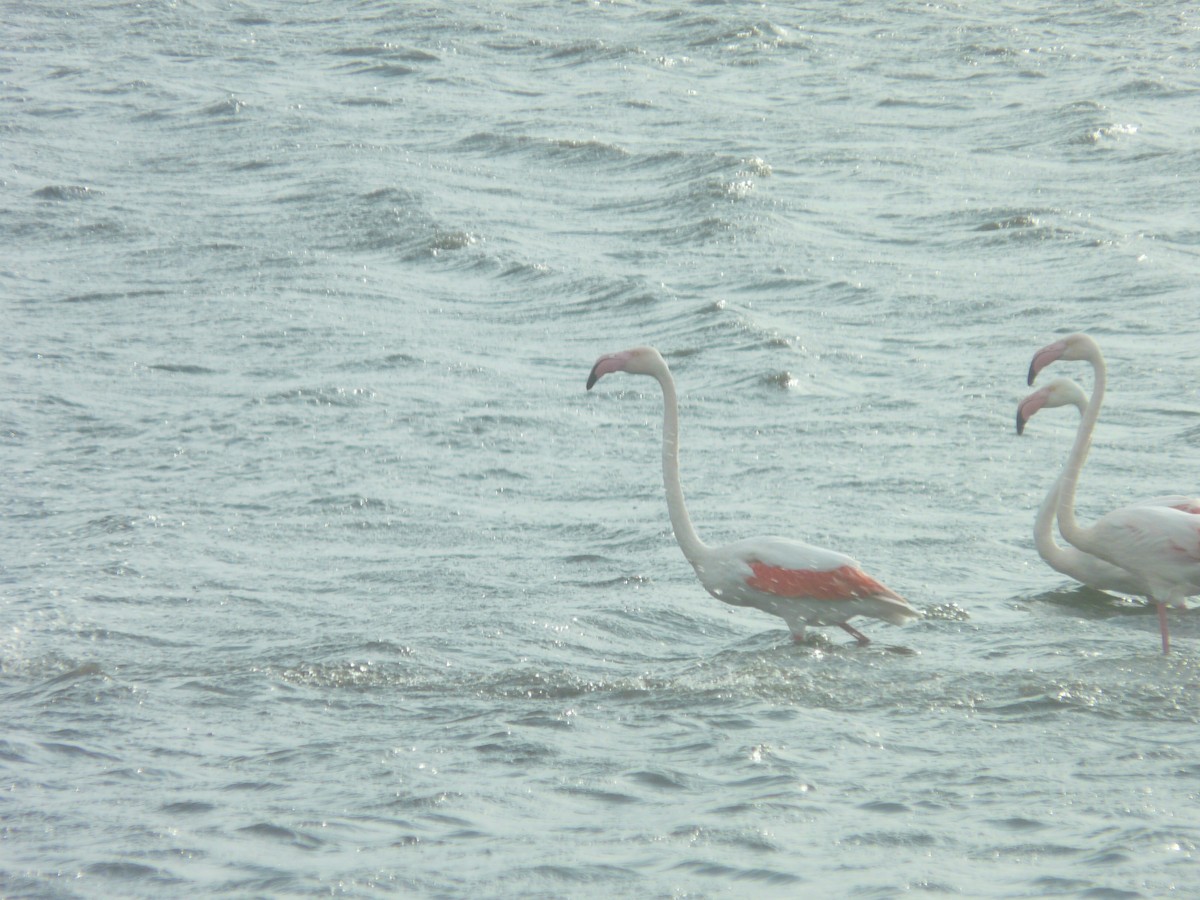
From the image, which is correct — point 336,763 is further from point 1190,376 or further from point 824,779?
point 1190,376

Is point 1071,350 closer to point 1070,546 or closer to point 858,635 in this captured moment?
point 1070,546

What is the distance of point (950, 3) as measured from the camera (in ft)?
94.0

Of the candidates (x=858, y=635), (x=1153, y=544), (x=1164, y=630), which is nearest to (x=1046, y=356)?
(x=1153, y=544)

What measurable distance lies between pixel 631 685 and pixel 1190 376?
6.79m

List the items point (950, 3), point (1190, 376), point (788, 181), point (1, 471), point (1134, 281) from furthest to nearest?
point (950, 3), point (788, 181), point (1134, 281), point (1190, 376), point (1, 471)

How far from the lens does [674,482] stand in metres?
7.88

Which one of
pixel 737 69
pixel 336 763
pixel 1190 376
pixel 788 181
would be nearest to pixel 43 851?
pixel 336 763

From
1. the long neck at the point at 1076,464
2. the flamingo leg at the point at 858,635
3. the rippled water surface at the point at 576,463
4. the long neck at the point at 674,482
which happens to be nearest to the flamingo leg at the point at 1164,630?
the rippled water surface at the point at 576,463

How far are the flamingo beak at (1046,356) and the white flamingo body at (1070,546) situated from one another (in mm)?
194

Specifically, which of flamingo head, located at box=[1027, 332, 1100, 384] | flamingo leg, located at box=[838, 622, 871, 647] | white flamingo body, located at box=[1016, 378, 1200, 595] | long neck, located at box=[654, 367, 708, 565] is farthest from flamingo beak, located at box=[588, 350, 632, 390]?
flamingo head, located at box=[1027, 332, 1100, 384]

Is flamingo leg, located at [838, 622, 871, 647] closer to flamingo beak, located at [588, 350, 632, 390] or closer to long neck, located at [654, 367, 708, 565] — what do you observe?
long neck, located at [654, 367, 708, 565]

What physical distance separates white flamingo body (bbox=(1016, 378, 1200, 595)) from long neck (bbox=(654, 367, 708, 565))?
5.62 ft

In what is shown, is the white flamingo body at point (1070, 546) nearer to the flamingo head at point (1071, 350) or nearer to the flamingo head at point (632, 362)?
Answer: the flamingo head at point (1071, 350)

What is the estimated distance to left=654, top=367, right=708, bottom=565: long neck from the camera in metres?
7.73
